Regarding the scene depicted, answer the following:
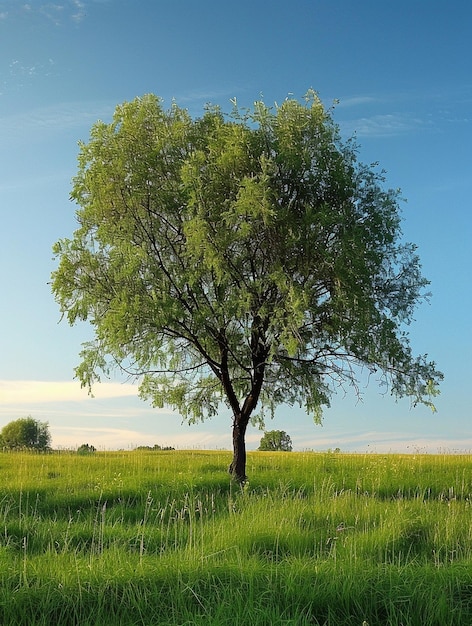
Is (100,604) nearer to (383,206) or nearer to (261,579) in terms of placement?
(261,579)

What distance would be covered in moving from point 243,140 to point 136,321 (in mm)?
5989

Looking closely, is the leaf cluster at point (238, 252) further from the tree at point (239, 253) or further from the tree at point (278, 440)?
the tree at point (278, 440)

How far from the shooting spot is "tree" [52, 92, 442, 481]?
17672 millimetres

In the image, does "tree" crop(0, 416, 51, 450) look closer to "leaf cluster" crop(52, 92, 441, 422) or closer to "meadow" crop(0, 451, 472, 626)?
"leaf cluster" crop(52, 92, 441, 422)

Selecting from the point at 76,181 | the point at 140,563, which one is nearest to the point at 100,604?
the point at 140,563

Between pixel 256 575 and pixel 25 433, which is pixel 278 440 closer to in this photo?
pixel 25 433

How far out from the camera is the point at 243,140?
1825 centimetres

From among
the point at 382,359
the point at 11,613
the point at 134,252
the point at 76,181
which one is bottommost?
the point at 11,613

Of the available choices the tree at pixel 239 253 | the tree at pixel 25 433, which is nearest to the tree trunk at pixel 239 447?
the tree at pixel 239 253

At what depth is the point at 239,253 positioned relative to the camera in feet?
61.4

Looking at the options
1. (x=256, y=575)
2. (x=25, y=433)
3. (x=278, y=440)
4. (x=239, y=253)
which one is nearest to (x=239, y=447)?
(x=239, y=253)

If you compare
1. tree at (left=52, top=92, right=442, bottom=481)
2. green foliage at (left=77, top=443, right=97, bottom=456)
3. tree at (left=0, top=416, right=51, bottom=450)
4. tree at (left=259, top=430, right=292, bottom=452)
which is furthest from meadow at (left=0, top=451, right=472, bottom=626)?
tree at (left=0, top=416, right=51, bottom=450)

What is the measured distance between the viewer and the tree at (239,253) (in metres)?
17.7

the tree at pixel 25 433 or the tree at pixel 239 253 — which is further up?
the tree at pixel 239 253
